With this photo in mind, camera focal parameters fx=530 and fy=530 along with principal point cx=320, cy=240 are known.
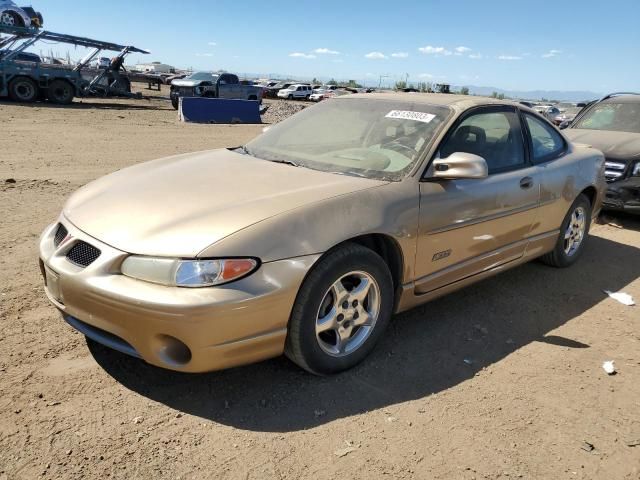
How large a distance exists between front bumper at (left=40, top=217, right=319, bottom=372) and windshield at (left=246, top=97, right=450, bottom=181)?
1.04 metres

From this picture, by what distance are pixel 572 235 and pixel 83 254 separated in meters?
4.37

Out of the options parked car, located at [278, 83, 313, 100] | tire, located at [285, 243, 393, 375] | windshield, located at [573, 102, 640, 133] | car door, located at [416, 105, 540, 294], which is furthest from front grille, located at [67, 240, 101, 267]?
parked car, located at [278, 83, 313, 100]

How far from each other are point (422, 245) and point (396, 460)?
1339 mm

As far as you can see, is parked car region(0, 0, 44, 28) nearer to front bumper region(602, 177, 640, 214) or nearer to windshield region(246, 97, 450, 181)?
windshield region(246, 97, 450, 181)

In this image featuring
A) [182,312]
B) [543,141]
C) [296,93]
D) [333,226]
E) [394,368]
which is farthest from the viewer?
[296,93]

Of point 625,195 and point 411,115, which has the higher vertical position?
point 411,115

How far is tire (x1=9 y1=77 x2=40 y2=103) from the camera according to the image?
2038 centimetres

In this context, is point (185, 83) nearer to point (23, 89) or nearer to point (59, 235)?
point (23, 89)

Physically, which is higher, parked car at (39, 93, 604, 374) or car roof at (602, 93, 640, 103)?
A: car roof at (602, 93, 640, 103)

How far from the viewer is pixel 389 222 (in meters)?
3.09

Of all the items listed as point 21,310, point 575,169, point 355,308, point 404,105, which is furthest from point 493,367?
point 21,310

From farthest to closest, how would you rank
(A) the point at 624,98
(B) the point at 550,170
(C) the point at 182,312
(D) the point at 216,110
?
(D) the point at 216,110 < (A) the point at 624,98 < (B) the point at 550,170 < (C) the point at 182,312

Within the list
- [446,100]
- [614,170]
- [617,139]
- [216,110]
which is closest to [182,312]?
[446,100]

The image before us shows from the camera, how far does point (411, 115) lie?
379cm
